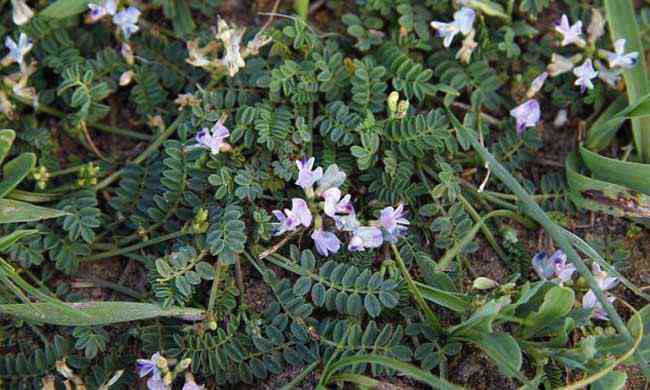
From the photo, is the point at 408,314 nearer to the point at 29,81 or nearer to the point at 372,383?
the point at 372,383

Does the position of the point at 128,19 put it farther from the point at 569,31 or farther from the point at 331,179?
the point at 569,31

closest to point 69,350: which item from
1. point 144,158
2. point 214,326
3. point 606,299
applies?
point 214,326

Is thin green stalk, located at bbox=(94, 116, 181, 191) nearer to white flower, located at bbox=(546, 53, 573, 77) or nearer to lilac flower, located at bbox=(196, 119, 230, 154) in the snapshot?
lilac flower, located at bbox=(196, 119, 230, 154)

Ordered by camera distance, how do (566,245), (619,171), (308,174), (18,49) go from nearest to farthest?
1. (566,245)
2. (308,174)
3. (619,171)
4. (18,49)

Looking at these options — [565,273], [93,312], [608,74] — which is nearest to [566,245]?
[565,273]

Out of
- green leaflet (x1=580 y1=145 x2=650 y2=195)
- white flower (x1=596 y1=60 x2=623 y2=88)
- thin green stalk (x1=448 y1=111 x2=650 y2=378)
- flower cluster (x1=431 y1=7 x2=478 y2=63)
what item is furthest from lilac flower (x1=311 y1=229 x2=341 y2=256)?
white flower (x1=596 y1=60 x2=623 y2=88)

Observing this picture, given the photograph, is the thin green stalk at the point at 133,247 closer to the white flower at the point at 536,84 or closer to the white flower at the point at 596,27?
the white flower at the point at 536,84

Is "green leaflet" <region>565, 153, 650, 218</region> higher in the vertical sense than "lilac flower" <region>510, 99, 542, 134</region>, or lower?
lower
